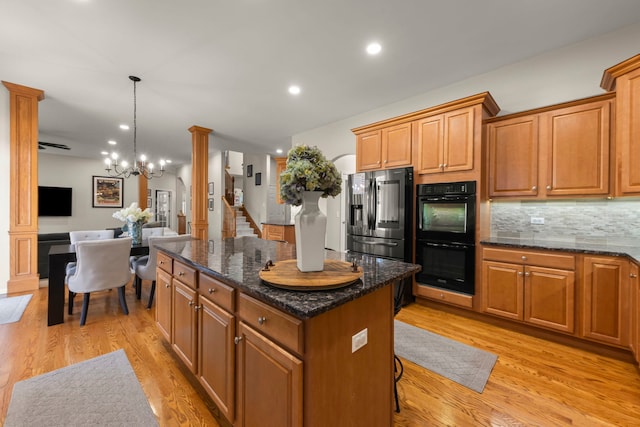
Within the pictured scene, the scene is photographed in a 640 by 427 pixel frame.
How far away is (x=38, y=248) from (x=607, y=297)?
7.12 m

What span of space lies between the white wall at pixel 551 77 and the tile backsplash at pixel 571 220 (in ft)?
3.57

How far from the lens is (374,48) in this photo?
2.78 metres

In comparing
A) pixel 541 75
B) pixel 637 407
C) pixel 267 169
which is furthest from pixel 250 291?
pixel 267 169

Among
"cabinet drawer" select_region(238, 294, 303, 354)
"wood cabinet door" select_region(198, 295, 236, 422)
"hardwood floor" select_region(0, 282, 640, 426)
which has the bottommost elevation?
"hardwood floor" select_region(0, 282, 640, 426)

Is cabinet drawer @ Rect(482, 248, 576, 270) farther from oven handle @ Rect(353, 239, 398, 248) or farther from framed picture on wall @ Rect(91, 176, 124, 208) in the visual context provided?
framed picture on wall @ Rect(91, 176, 124, 208)

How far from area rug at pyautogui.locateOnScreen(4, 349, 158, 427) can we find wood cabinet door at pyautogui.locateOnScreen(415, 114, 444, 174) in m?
3.34

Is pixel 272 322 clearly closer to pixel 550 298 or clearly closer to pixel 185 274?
pixel 185 274

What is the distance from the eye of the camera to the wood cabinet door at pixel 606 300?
2151mm

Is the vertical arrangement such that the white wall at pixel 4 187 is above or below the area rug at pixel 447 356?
above

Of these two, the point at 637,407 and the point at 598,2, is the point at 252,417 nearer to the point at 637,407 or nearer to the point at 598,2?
the point at 637,407

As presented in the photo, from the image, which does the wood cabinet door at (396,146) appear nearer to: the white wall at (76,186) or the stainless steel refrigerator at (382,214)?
the stainless steel refrigerator at (382,214)

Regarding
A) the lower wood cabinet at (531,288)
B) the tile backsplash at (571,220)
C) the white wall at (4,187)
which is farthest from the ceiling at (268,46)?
the lower wood cabinet at (531,288)

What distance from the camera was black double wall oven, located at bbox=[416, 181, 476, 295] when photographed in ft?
9.49

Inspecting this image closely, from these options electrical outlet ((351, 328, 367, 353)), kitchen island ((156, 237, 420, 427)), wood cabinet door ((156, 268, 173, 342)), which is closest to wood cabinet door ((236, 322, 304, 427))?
kitchen island ((156, 237, 420, 427))
